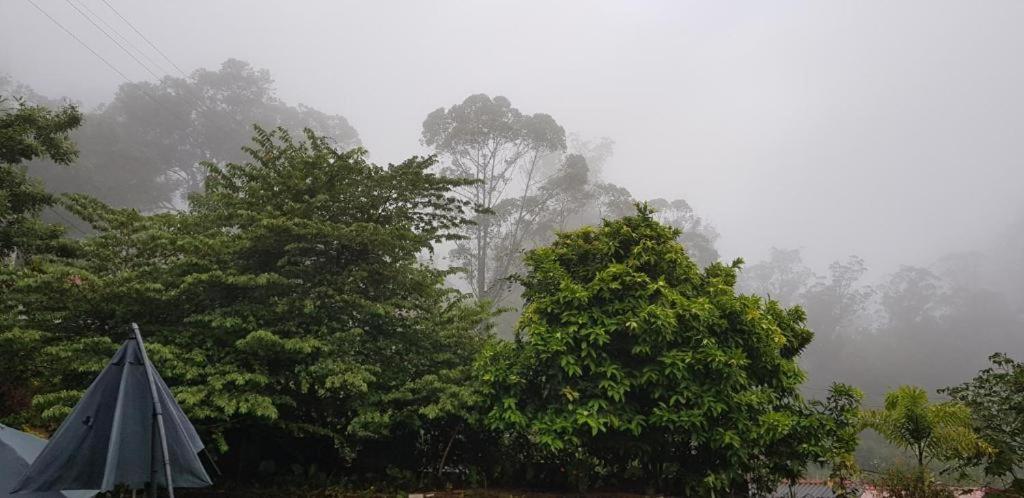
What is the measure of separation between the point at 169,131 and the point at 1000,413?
123ft

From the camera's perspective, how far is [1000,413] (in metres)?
7.52

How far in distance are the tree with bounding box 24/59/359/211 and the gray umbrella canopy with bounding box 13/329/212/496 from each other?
27.0m

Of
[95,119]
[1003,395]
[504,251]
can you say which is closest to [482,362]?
[1003,395]

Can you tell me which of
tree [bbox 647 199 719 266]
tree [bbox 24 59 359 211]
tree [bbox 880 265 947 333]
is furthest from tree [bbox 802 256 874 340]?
tree [bbox 24 59 359 211]

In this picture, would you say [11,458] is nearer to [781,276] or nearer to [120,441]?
[120,441]

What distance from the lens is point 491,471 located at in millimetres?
7539

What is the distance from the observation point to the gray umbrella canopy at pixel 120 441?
358 centimetres

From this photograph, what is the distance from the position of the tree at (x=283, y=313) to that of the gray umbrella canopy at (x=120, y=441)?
1.95m

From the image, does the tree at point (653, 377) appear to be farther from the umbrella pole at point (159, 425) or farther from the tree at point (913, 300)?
the tree at point (913, 300)

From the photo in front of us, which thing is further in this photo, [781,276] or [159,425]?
[781,276]

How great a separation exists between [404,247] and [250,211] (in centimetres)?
206

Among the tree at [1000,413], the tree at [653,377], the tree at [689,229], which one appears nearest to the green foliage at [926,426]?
the tree at [1000,413]

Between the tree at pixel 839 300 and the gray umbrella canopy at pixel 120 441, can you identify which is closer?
the gray umbrella canopy at pixel 120 441

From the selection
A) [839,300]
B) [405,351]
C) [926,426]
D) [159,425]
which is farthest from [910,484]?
[839,300]
